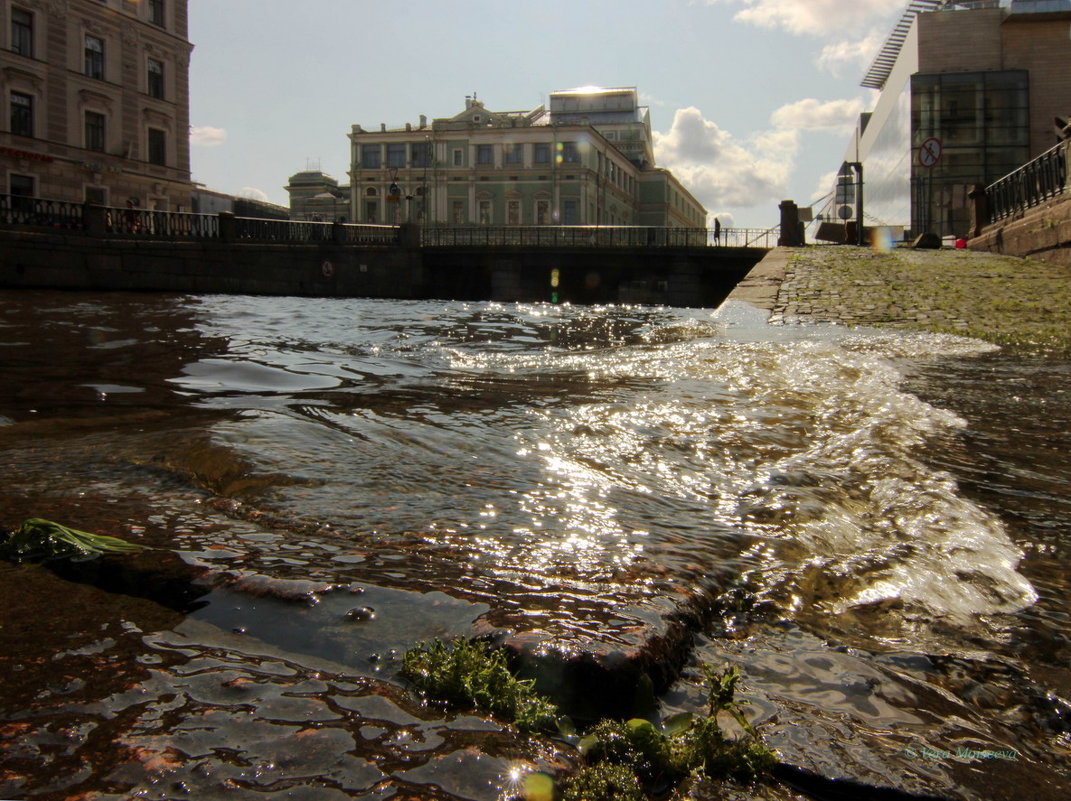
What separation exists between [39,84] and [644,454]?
36.3 m

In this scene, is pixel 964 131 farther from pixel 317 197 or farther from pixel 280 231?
pixel 317 197

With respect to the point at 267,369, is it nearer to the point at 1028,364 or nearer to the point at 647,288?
the point at 1028,364

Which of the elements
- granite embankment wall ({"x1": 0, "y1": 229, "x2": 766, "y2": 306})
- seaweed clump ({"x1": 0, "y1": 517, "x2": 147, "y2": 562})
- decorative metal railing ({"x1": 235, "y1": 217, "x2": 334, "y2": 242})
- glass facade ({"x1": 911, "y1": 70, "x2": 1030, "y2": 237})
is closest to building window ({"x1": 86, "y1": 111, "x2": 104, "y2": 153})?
decorative metal railing ({"x1": 235, "y1": 217, "x2": 334, "y2": 242})

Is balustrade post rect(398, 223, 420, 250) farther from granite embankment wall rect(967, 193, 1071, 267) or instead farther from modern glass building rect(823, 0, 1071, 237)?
granite embankment wall rect(967, 193, 1071, 267)

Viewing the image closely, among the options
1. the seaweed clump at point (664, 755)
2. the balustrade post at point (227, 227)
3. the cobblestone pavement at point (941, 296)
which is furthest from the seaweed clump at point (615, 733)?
the balustrade post at point (227, 227)

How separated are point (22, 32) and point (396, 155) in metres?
41.6

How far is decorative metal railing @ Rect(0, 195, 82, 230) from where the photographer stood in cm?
2291

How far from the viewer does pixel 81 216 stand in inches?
976

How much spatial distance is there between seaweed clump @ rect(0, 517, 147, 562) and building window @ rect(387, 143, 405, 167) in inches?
2854

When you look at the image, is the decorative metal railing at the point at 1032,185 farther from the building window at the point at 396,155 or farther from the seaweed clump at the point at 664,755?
the building window at the point at 396,155

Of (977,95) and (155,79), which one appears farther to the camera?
(155,79)

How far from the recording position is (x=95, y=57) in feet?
110

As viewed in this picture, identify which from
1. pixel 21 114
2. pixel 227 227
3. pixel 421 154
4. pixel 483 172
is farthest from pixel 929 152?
pixel 421 154

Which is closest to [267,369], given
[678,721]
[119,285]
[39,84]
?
[678,721]
